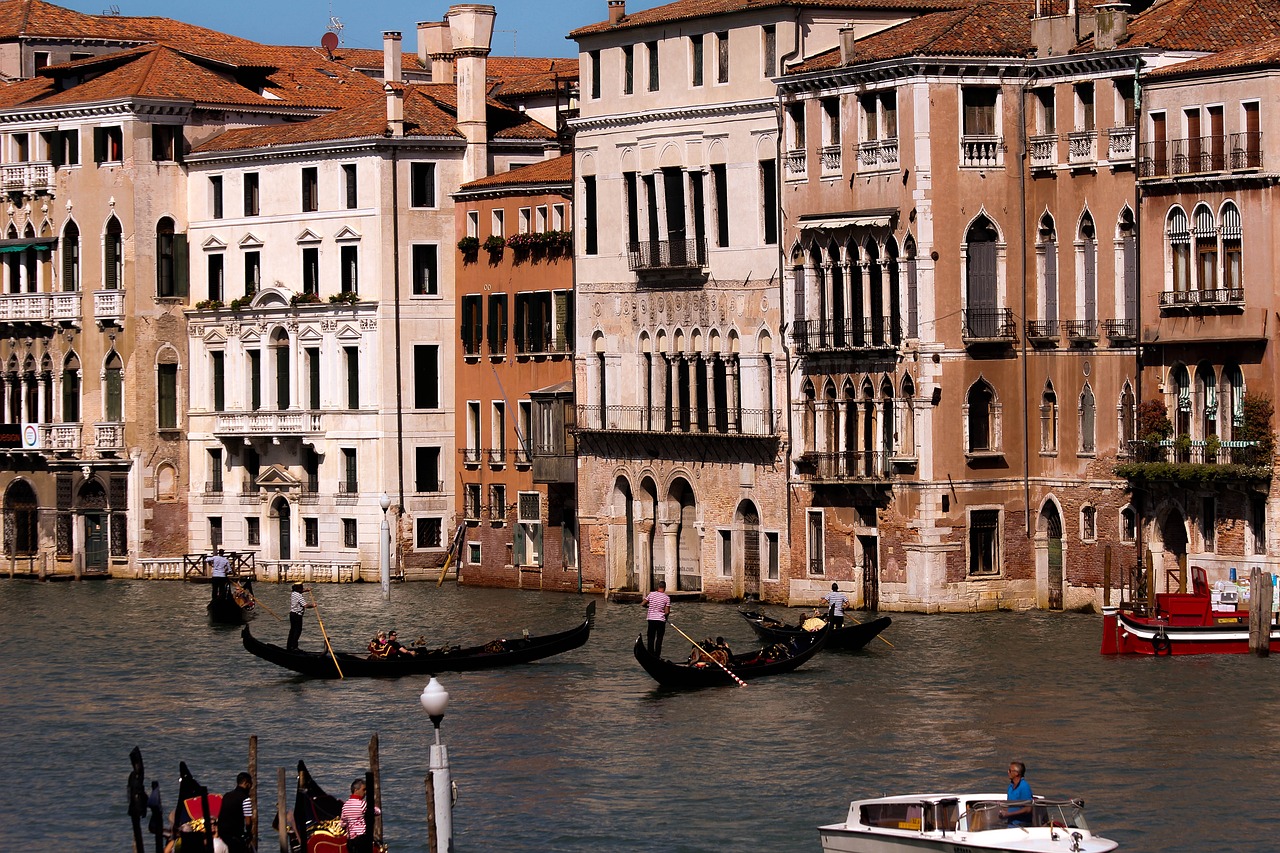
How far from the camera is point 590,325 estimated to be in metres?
64.4

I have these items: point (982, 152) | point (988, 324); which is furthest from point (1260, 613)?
point (982, 152)

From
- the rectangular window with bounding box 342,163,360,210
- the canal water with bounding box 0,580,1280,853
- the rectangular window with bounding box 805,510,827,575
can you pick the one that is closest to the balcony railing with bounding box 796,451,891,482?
the rectangular window with bounding box 805,510,827,575

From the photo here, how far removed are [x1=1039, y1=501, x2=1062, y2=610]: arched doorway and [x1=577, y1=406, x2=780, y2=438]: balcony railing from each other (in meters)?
5.71

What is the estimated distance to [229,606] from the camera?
60.8 m

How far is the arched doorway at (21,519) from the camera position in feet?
245

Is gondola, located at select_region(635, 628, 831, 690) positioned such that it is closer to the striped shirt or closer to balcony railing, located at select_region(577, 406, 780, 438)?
the striped shirt

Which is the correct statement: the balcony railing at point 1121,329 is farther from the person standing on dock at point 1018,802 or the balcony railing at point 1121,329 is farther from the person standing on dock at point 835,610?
the person standing on dock at point 1018,802

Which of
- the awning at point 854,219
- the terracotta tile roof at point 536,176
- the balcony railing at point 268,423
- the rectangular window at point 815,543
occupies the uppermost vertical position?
the terracotta tile roof at point 536,176

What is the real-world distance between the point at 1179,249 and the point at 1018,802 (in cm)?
1940

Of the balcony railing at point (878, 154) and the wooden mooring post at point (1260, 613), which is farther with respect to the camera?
the balcony railing at point (878, 154)

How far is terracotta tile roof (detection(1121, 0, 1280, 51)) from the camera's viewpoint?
53312 millimetres

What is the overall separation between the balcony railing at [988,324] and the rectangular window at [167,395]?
23776 mm

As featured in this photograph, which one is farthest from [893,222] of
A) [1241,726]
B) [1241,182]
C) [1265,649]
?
[1241,726]

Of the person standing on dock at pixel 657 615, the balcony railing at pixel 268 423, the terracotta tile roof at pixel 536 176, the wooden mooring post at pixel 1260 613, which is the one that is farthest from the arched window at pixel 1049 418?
the balcony railing at pixel 268 423
